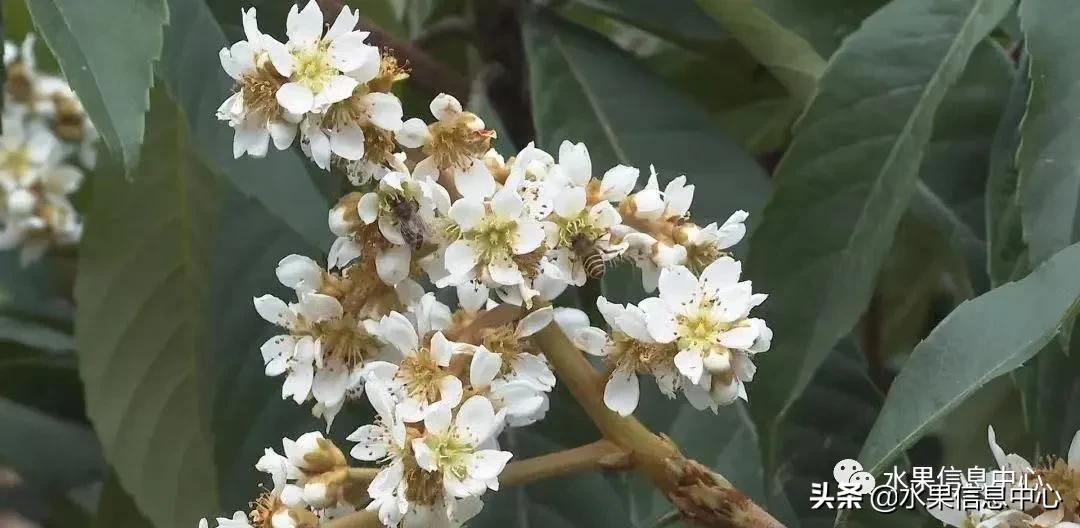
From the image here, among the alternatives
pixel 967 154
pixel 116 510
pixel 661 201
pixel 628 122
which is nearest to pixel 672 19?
pixel 628 122

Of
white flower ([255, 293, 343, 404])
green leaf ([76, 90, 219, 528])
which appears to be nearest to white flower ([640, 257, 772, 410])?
white flower ([255, 293, 343, 404])

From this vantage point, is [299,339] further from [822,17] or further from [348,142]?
[822,17]

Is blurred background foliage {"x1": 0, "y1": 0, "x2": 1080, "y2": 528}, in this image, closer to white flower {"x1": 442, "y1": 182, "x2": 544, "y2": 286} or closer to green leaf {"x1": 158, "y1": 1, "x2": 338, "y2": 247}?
green leaf {"x1": 158, "y1": 1, "x2": 338, "y2": 247}

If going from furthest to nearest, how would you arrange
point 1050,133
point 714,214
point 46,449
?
point 46,449, point 714,214, point 1050,133

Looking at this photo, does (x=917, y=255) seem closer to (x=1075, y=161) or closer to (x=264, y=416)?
(x=1075, y=161)

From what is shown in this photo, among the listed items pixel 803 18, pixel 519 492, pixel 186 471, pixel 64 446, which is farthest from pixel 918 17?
pixel 64 446
